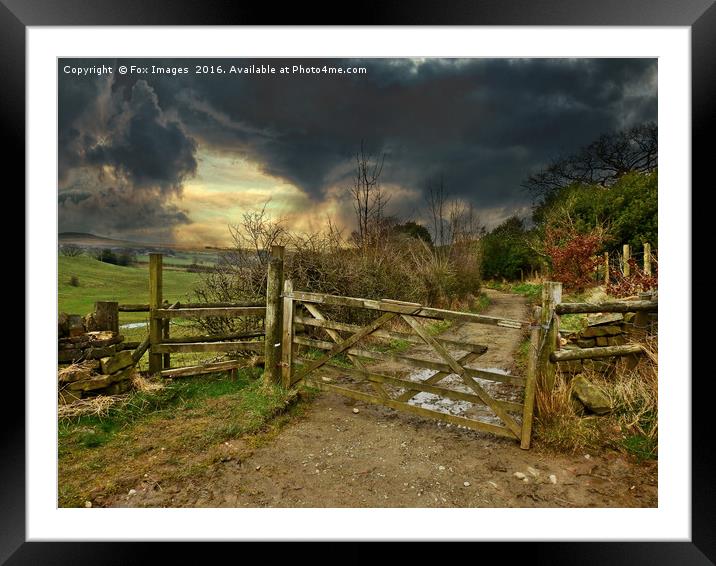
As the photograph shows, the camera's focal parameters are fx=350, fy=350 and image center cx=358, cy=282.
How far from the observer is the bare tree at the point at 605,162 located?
379 centimetres

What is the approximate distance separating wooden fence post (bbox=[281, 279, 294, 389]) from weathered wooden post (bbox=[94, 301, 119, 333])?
1.96 metres

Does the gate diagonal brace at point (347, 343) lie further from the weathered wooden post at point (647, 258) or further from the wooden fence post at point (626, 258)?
the wooden fence post at point (626, 258)

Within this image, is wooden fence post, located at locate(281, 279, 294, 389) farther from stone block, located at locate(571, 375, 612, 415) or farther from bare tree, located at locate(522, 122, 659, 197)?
bare tree, located at locate(522, 122, 659, 197)

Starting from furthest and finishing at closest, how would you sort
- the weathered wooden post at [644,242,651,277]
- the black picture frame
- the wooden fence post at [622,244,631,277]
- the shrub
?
the wooden fence post at [622,244,631,277]
the shrub
the weathered wooden post at [644,242,651,277]
the black picture frame

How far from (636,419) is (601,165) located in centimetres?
440

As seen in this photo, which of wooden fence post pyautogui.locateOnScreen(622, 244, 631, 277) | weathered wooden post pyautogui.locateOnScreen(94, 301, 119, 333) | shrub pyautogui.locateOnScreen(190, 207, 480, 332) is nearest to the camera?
weathered wooden post pyautogui.locateOnScreen(94, 301, 119, 333)

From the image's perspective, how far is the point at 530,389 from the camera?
3.20 meters

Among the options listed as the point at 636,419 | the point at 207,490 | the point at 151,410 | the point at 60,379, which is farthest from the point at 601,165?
the point at 60,379

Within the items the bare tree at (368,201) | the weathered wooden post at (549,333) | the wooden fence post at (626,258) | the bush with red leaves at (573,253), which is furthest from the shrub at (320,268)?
the wooden fence post at (626,258)

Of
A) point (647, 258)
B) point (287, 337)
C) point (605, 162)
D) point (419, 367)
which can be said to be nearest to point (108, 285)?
point (287, 337)

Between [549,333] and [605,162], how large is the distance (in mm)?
3872

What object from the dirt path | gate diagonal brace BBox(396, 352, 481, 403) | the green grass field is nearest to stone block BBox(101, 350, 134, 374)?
the green grass field

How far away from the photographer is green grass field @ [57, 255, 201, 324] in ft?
11.1
